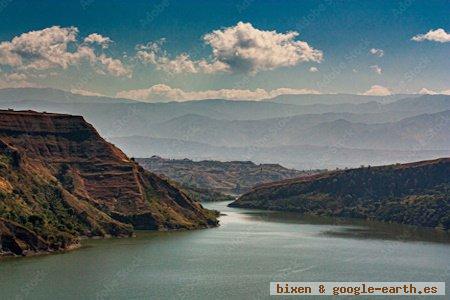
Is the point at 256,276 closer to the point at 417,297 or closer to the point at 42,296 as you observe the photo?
the point at 417,297

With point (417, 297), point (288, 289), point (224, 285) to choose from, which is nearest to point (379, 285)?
point (417, 297)

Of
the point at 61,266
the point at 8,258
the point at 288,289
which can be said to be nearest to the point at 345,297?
the point at 288,289

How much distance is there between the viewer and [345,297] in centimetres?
15112

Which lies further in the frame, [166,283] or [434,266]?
[434,266]

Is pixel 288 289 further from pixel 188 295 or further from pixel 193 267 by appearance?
pixel 193 267

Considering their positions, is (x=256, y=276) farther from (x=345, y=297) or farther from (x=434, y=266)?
(x=434, y=266)

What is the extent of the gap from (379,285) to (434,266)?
4061 cm

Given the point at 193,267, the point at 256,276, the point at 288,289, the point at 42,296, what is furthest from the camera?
the point at 193,267

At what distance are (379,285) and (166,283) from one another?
52367 millimetres

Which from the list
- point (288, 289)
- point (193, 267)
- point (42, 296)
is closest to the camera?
point (42, 296)

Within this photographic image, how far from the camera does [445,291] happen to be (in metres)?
159

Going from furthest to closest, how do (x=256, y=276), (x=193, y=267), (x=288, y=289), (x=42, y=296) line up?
1. (x=193, y=267)
2. (x=256, y=276)
3. (x=288, y=289)
4. (x=42, y=296)

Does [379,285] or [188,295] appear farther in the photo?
[379,285]

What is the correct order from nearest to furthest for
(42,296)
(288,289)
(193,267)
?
1. (42,296)
2. (288,289)
3. (193,267)
